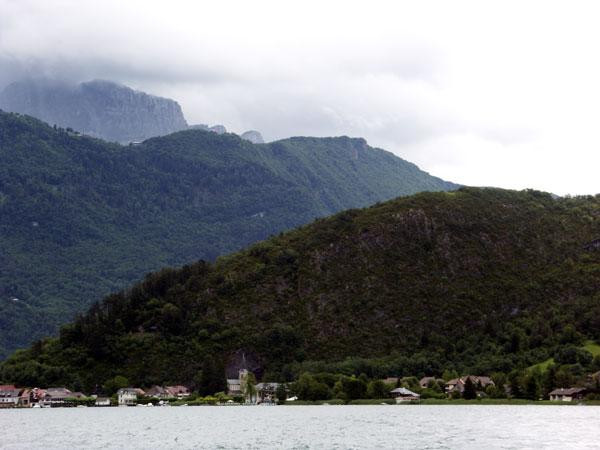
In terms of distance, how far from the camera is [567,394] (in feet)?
574

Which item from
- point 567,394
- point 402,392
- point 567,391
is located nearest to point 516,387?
point 567,391

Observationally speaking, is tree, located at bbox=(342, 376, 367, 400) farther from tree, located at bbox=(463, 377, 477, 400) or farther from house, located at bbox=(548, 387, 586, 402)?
house, located at bbox=(548, 387, 586, 402)

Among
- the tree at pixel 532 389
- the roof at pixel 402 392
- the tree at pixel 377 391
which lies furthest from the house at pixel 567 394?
the tree at pixel 377 391

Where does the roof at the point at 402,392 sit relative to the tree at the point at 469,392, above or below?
above

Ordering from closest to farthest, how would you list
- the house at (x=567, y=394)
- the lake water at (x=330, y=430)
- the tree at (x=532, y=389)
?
the lake water at (x=330, y=430), the house at (x=567, y=394), the tree at (x=532, y=389)

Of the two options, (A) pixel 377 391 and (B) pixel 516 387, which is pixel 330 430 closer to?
(B) pixel 516 387

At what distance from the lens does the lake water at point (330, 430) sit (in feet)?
318

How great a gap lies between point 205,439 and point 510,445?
32.3 m

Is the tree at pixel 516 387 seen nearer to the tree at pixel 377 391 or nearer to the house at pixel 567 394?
the house at pixel 567 394

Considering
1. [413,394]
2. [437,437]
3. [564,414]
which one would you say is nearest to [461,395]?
[413,394]

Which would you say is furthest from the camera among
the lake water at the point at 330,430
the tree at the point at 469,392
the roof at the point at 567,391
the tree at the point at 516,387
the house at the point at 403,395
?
the house at the point at 403,395

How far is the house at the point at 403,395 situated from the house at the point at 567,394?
2723 cm

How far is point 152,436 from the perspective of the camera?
4432 inches

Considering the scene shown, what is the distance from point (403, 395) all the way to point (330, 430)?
7980 centimetres
